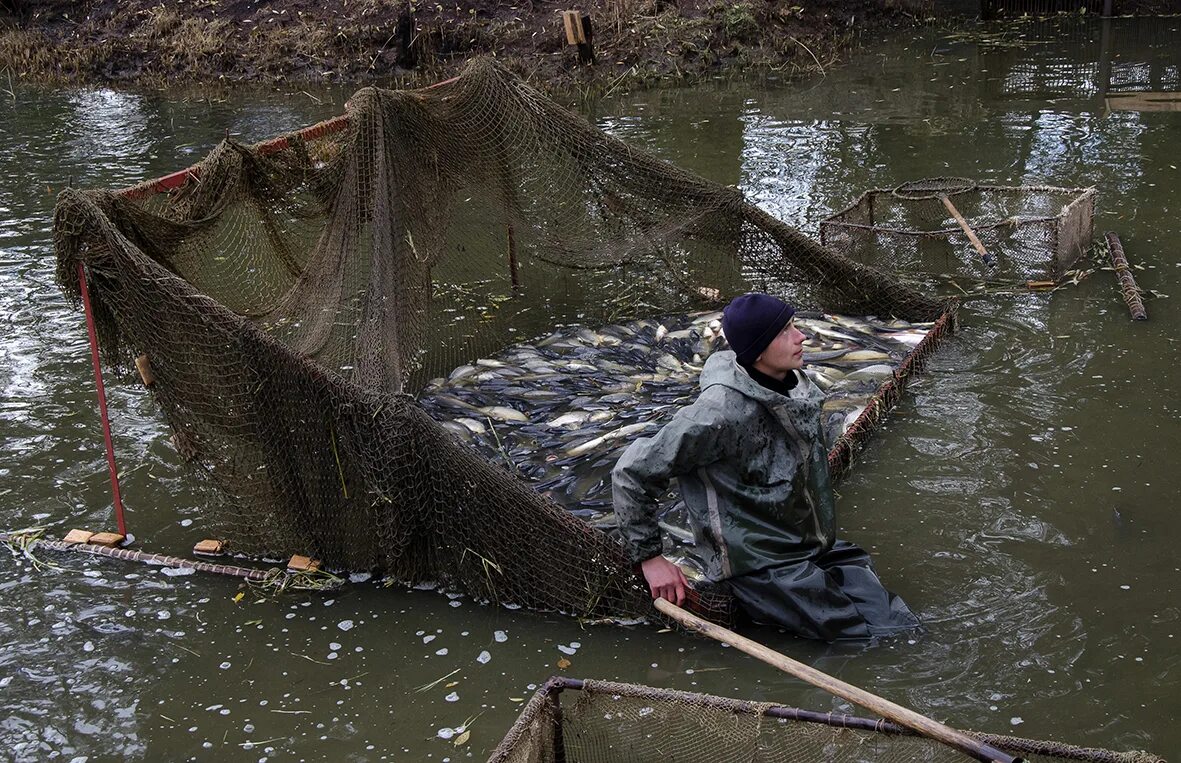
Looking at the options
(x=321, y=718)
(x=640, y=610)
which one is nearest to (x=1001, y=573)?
(x=640, y=610)

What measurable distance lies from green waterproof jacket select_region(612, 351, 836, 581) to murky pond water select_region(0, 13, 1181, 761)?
42 cm

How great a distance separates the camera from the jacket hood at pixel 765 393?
4117mm

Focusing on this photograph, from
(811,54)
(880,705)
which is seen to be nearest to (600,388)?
(880,705)

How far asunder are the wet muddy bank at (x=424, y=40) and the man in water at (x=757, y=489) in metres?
12.3

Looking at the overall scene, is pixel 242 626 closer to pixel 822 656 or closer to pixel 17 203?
pixel 822 656

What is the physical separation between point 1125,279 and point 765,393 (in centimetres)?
455

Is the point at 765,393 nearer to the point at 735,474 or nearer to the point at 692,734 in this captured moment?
the point at 735,474

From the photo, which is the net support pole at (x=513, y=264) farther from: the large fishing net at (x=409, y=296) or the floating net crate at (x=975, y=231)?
the floating net crate at (x=975, y=231)

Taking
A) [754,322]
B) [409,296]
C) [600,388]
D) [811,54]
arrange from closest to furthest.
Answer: [754,322] < [409,296] < [600,388] < [811,54]

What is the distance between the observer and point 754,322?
4.05m

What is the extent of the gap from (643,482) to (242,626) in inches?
76.1

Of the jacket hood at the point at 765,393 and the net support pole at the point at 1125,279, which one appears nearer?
the jacket hood at the point at 765,393

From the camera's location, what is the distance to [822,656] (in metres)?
4.27

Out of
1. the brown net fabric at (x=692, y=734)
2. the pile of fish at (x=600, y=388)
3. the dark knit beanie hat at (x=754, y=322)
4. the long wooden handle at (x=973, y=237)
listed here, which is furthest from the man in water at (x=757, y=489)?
the long wooden handle at (x=973, y=237)
